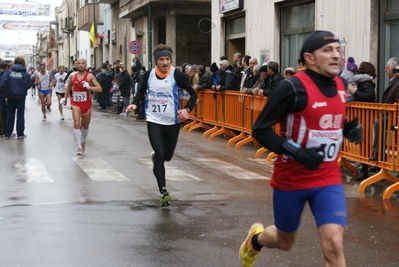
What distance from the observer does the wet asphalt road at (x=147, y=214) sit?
6.18m

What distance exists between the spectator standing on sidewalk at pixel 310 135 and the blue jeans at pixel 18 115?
12938 mm

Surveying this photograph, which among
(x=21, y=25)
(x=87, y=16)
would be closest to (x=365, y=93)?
(x=87, y=16)

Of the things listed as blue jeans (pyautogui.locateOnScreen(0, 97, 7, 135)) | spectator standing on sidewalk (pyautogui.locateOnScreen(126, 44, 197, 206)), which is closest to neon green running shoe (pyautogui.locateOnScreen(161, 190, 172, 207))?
spectator standing on sidewalk (pyautogui.locateOnScreen(126, 44, 197, 206))

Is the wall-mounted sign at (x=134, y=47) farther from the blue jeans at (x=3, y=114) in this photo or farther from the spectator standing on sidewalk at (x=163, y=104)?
the spectator standing on sidewalk at (x=163, y=104)

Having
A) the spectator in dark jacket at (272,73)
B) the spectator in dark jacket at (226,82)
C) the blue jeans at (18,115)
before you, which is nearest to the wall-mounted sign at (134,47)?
the spectator in dark jacket at (226,82)

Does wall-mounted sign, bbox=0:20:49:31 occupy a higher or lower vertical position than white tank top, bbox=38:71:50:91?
higher

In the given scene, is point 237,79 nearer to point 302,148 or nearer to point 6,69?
point 6,69

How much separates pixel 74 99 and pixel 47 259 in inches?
310

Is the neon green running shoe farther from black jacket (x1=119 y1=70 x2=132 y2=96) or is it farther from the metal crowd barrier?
black jacket (x1=119 y1=70 x2=132 y2=96)

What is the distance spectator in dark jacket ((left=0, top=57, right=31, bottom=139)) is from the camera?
16.9 meters

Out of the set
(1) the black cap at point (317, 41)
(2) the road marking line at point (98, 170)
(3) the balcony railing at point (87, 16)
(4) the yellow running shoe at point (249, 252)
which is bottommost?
(2) the road marking line at point (98, 170)

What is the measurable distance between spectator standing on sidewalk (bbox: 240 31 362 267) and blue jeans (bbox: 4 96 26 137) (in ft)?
42.4

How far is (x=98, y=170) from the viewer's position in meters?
11.6

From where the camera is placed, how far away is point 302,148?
4.59 m
